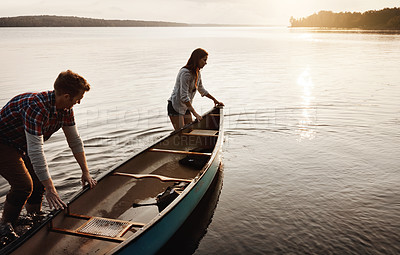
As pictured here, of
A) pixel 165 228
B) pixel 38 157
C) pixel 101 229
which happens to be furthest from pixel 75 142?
pixel 165 228

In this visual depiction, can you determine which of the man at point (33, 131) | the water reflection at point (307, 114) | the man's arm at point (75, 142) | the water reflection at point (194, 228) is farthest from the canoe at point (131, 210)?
the water reflection at point (307, 114)

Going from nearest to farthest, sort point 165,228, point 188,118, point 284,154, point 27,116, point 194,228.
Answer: point 27,116
point 165,228
point 194,228
point 188,118
point 284,154

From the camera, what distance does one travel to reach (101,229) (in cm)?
493

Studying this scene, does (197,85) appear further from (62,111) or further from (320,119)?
(320,119)

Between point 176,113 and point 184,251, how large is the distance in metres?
3.73

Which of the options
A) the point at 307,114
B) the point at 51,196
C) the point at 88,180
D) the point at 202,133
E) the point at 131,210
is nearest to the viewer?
the point at 51,196

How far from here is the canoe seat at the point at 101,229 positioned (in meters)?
4.56

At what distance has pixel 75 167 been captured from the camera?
28.5 feet

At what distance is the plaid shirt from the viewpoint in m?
3.80

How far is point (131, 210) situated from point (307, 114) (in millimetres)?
10101

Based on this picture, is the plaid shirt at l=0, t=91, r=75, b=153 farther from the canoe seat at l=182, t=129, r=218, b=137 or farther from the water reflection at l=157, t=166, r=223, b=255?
the canoe seat at l=182, t=129, r=218, b=137

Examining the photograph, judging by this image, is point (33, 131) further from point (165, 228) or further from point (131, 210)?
point (131, 210)

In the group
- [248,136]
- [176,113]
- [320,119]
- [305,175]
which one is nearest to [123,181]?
[176,113]

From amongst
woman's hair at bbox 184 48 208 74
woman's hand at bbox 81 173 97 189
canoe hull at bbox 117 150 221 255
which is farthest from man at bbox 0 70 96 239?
woman's hair at bbox 184 48 208 74
